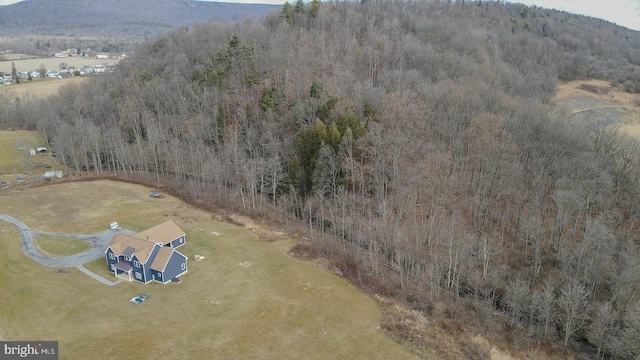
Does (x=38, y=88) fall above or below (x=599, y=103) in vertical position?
below

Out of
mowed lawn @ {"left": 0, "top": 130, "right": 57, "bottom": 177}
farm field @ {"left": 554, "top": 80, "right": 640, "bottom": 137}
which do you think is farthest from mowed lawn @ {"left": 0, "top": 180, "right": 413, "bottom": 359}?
farm field @ {"left": 554, "top": 80, "right": 640, "bottom": 137}

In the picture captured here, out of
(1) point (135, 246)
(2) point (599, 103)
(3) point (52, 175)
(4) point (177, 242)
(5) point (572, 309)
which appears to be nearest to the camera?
(5) point (572, 309)

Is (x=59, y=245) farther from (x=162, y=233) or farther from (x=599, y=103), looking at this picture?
(x=599, y=103)

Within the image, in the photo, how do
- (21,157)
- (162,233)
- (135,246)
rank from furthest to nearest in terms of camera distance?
(21,157), (162,233), (135,246)

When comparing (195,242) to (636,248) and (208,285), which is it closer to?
(208,285)

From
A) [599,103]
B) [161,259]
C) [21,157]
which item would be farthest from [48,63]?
[599,103]

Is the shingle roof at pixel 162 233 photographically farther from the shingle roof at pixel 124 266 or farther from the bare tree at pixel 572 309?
the bare tree at pixel 572 309
